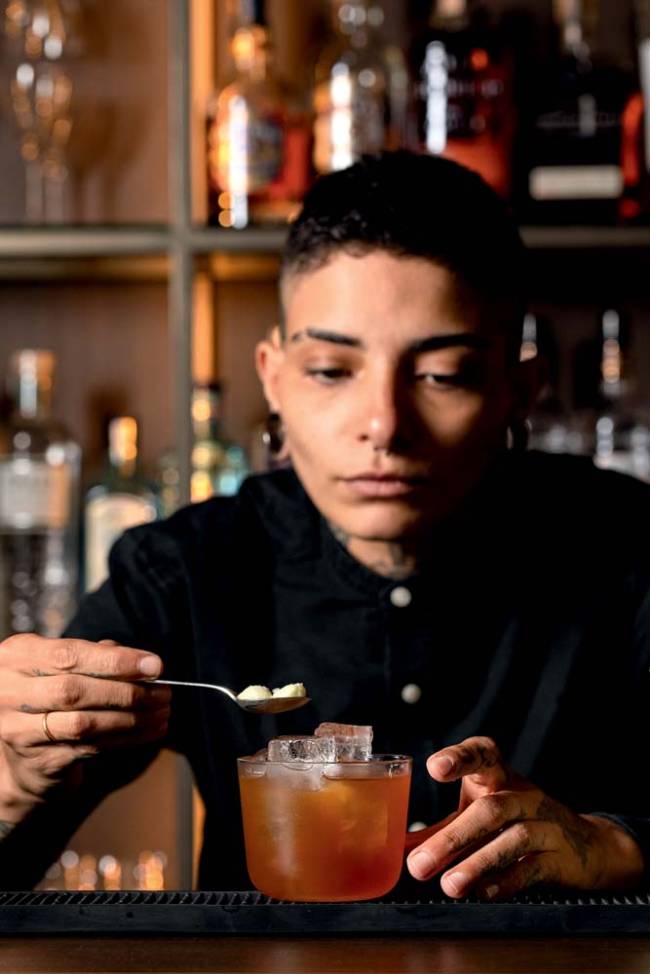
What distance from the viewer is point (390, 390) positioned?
3.89ft

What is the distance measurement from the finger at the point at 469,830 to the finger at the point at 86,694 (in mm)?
213

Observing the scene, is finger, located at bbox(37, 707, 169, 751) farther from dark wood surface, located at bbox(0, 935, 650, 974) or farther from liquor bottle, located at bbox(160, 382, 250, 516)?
liquor bottle, located at bbox(160, 382, 250, 516)

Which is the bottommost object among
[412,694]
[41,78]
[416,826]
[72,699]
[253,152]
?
[416,826]

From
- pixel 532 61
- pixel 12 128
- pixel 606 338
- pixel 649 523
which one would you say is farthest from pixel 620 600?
pixel 12 128

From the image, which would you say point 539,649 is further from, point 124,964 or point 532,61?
point 532,61

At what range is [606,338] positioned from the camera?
6.15 feet

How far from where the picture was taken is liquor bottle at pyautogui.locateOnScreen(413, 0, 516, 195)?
6.28 ft

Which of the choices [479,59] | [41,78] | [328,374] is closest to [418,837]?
[328,374]

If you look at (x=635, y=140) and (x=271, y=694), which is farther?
(x=635, y=140)

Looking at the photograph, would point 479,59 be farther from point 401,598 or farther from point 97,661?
point 97,661

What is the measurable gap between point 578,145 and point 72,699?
50.1 inches

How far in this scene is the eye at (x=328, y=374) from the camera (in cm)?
122

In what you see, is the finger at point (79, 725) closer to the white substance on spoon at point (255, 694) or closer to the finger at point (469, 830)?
the white substance on spoon at point (255, 694)

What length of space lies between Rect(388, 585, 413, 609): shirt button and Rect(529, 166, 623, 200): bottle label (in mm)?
810
